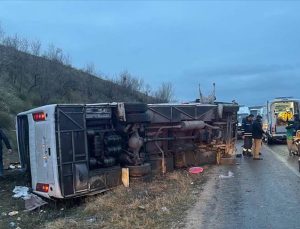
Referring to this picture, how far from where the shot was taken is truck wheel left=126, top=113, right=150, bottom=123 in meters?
12.8

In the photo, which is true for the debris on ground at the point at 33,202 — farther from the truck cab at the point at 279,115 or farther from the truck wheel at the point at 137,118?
the truck cab at the point at 279,115

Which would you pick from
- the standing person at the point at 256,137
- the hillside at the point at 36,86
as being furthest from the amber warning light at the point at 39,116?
the hillside at the point at 36,86

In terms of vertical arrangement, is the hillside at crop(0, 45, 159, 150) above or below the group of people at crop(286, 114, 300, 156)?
above

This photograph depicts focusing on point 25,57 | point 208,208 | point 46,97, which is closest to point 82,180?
point 208,208

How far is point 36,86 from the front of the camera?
3625 centimetres

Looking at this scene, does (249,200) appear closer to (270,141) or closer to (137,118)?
(137,118)

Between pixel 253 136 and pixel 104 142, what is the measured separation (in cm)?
950

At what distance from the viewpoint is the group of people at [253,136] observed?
19938 millimetres

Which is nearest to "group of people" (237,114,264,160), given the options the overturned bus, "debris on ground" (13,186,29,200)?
the overturned bus

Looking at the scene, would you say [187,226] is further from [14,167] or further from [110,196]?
[14,167]

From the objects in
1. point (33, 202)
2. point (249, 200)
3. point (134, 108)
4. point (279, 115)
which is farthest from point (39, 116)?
point (279, 115)

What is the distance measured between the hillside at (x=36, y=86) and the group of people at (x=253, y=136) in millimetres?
11400

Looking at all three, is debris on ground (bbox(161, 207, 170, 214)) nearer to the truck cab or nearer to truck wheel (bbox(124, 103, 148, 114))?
truck wheel (bbox(124, 103, 148, 114))

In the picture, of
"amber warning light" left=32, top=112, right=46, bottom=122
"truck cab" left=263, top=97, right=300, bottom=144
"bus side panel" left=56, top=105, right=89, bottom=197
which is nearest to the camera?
"bus side panel" left=56, top=105, right=89, bottom=197
